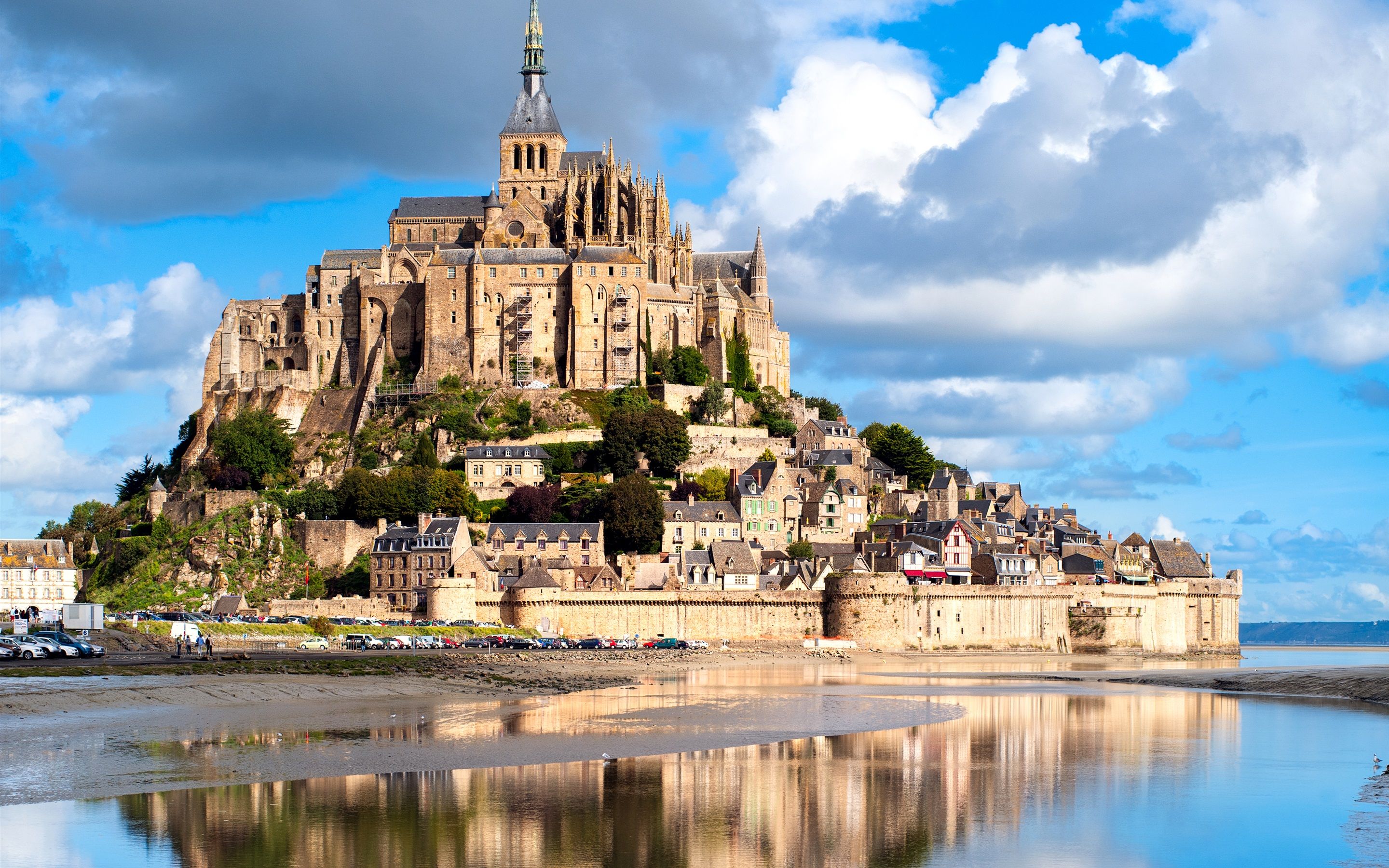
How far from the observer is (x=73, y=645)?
48.0 metres

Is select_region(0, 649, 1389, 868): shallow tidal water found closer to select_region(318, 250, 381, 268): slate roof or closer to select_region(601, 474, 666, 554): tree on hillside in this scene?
select_region(601, 474, 666, 554): tree on hillside

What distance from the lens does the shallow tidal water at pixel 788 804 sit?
22.3m

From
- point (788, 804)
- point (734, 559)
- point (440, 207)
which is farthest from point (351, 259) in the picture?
point (788, 804)

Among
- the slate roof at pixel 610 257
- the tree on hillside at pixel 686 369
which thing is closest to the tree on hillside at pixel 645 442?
the tree on hillside at pixel 686 369

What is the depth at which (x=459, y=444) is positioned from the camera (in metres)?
84.4

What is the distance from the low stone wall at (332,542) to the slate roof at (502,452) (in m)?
8.61

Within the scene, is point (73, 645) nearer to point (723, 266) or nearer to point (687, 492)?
point (687, 492)

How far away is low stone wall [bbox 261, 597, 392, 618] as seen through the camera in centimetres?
6900

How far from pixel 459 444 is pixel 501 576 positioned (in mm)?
15081

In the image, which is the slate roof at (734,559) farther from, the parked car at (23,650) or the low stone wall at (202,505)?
the parked car at (23,650)

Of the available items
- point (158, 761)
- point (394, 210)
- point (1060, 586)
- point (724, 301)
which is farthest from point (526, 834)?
point (394, 210)

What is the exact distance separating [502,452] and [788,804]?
187ft

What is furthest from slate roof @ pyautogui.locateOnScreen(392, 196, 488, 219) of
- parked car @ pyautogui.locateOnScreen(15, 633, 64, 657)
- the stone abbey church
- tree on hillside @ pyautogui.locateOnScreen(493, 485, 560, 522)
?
parked car @ pyautogui.locateOnScreen(15, 633, 64, 657)

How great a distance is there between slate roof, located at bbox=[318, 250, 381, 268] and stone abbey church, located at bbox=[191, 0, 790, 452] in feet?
0.33
